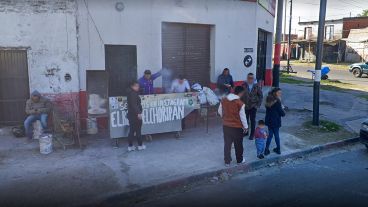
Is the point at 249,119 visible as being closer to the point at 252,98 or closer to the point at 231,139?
the point at 252,98

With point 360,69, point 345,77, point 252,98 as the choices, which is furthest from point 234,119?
point 360,69

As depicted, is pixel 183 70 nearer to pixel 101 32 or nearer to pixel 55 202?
pixel 101 32

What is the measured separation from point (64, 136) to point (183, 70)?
168 inches

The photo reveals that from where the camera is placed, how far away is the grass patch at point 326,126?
10.5m

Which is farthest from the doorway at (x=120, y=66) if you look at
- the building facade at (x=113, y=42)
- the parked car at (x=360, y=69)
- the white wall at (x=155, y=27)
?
the parked car at (x=360, y=69)

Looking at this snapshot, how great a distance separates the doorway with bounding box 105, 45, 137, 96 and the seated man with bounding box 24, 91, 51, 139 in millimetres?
1883

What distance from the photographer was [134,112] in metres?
8.01

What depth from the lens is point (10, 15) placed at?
880cm

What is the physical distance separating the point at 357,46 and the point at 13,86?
45.4 metres

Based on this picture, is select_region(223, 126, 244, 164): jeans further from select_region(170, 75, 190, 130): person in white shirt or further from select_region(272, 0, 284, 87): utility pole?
select_region(272, 0, 284, 87): utility pole

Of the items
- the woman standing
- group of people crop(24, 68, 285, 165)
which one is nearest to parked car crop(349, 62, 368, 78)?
group of people crop(24, 68, 285, 165)

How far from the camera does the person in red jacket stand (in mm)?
6988

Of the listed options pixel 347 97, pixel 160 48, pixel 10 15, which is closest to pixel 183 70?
pixel 160 48

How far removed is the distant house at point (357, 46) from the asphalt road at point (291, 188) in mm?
41194
